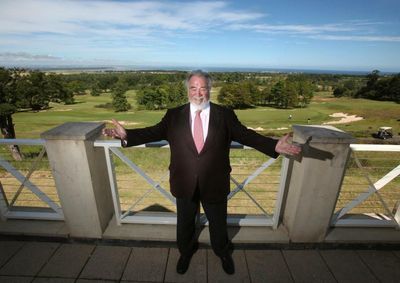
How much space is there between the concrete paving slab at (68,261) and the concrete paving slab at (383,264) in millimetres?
3139

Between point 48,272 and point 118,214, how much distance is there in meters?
0.88

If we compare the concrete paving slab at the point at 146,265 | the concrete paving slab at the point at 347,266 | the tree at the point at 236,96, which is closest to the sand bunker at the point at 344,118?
the tree at the point at 236,96

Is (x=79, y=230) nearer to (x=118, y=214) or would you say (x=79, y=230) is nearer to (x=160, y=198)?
(x=118, y=214)

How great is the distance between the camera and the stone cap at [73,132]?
2428mm

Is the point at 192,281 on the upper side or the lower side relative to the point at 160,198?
upper

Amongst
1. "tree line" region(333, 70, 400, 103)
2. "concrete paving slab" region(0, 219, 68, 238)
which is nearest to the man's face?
"concrete paving slab" region(0, 219, 68, 238)

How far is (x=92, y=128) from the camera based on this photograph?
2.59 meters

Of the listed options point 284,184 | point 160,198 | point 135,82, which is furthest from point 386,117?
point 135,82

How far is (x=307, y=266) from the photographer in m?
2.67

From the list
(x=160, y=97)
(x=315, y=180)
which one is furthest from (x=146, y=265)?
(x=160, y=97)

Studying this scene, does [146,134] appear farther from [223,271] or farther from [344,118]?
[344,118]

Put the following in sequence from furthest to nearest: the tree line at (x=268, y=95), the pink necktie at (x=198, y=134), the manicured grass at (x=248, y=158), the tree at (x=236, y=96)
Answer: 1. the tree line at (x=268, y=95)
2. the tree at (x=236, y=96)
3. the manicured grass at (x=248, y=158)
4. the pink necktie at (x=198, y=134)

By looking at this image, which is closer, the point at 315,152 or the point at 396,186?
the point at 315,152

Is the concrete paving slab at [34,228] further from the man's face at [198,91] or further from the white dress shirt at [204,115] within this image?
the man's face at [198,91]
